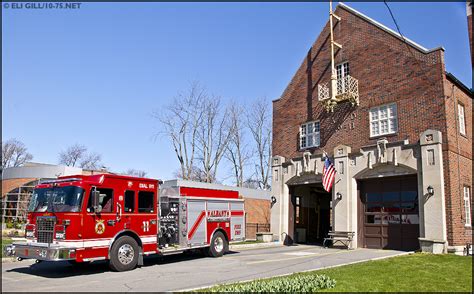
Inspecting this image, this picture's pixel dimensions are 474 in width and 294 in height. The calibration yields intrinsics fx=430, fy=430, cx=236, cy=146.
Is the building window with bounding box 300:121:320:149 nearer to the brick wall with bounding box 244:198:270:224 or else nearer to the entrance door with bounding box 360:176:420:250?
the entrance door with bounding box 360:176:420:250

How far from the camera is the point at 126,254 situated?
13305 millimetres

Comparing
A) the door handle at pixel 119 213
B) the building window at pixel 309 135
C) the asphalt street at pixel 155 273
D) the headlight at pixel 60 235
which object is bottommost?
the asphalt street at pixel 155 273

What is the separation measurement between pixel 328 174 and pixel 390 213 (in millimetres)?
3448

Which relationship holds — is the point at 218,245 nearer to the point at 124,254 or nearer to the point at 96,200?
the point at 124,254

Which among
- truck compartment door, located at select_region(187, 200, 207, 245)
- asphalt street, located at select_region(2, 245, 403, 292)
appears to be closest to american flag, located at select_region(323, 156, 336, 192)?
asphalt street, located at select_region(2, 245, 403, 292)

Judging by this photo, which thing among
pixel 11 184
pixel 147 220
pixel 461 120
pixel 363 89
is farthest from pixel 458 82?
pixel 11 184

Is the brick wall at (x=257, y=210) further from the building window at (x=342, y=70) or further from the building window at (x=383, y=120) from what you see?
the building window at (x=383, y=120)

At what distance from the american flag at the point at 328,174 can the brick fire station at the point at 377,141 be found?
1.23ft

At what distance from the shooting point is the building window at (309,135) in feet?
79.0

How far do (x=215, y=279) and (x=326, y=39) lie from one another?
17298 millimetres

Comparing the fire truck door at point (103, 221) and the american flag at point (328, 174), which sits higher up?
the american flag at point (328, 174)

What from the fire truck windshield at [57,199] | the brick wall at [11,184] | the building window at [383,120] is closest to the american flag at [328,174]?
the building window at [383,120]

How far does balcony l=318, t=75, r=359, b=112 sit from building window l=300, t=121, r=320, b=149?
150 cm

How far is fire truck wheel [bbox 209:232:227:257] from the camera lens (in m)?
16.9
